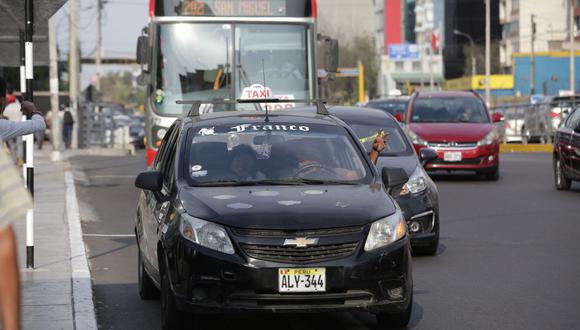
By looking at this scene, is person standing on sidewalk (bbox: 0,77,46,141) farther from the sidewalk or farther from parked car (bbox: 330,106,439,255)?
parked car (bbox: 330,106,439,255)

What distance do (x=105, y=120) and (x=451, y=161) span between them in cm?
2611

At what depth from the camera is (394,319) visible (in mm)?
8766

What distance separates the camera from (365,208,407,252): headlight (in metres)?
8.30

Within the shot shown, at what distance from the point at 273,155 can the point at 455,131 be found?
15644 mm

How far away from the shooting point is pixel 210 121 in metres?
9.88

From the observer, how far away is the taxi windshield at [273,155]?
9227 millimetres

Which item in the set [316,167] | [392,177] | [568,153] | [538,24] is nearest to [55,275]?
[316,167]

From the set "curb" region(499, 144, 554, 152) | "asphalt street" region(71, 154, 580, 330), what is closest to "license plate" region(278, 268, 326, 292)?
"asphalt street" region(71, 154, 580, 330)

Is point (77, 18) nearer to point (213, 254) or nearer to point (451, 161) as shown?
point (451, 161)

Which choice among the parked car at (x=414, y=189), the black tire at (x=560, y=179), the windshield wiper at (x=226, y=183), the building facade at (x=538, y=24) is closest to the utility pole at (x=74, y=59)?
the black tire at (x=560, y=179)

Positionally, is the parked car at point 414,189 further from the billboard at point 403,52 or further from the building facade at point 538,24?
the billboard at point 403,52

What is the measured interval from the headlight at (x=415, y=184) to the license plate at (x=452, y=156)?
35.1 feet

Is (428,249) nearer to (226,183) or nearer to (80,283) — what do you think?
(80,283)

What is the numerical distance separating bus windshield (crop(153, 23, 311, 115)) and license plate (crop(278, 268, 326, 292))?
37.7ft
